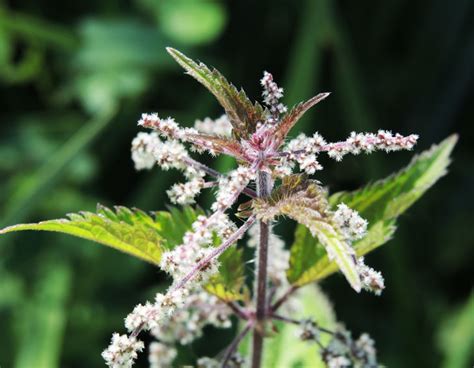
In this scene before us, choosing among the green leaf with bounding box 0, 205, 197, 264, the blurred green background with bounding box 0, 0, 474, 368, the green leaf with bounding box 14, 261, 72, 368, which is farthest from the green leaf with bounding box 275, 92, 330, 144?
the green leaf with bounding box 14, 261, 72, 368

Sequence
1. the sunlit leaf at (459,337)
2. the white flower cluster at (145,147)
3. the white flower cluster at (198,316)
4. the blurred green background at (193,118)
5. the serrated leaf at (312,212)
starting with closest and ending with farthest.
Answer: the serrated leaf at (312,212)
the white flower cluster at (145,147)
the white flower cluster at (198,316)
the sunlit leaf at (459,337)
the blurred green background at (193,118)

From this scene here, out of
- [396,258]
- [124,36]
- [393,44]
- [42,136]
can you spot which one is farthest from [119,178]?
[393,44]

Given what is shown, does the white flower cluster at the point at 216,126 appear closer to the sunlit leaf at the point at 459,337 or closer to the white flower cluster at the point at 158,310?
the white flower cluster at the point at 158,310

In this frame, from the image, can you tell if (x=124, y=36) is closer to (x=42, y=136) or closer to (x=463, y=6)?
(x=42, y=136)

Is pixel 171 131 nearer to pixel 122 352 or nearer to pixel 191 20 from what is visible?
pixel 122 352

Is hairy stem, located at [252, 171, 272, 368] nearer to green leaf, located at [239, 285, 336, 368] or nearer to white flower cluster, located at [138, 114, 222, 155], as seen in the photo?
white flower cluster, located at [138, 114, 222, 155]

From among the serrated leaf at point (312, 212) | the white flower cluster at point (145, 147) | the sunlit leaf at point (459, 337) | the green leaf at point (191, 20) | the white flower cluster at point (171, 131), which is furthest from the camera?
the green leaf at point (191, 20)

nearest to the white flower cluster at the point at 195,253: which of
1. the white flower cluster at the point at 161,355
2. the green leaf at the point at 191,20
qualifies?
the white flower cluster at the point at 161,355
